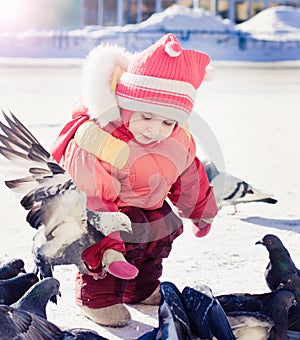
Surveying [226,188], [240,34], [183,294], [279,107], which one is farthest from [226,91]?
[240,34]

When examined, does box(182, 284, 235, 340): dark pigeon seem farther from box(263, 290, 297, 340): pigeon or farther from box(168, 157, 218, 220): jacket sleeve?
box(168, 157, 218, 220): jacket sleeve

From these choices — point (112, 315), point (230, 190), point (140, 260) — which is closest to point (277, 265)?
point (140, 260)

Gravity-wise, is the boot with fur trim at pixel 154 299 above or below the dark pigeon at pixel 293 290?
below

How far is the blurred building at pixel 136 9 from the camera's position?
3969cm

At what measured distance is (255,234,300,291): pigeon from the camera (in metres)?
3.38

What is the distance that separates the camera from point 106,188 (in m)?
3.38

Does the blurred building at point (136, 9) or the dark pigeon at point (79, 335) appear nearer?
the dark pigeon at point (79, 335)

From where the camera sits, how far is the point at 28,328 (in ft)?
8.49

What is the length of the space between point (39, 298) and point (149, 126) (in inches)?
35.8

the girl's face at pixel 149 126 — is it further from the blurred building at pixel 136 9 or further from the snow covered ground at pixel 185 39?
the blurred building at pixel 136 9

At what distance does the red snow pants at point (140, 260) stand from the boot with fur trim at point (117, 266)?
163 mm

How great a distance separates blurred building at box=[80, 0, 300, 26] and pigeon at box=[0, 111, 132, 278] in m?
36.8

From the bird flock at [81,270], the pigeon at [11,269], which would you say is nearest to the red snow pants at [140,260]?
the bird flock at [81,270]

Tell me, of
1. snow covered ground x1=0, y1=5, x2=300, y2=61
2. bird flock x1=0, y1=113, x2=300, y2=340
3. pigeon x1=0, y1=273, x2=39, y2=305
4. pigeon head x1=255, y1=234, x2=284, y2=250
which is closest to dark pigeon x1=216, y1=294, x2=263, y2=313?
bird flock x1=0, y1=113, x2=300, y2=340
